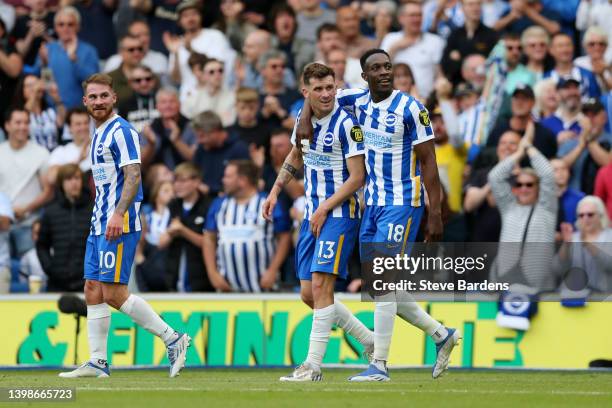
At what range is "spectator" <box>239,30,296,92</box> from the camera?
733 inches

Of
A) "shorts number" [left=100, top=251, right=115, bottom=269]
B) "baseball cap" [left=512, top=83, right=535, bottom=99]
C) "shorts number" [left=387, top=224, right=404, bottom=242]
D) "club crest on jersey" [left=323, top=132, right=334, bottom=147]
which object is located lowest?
"shorts number" [left=100, top=251, right=115, bottom=269]

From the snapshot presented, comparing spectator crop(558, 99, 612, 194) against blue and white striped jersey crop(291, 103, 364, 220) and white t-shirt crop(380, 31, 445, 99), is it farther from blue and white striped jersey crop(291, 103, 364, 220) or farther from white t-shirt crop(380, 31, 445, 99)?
blue and white striped jersey crop(291, 103, 364, 220)

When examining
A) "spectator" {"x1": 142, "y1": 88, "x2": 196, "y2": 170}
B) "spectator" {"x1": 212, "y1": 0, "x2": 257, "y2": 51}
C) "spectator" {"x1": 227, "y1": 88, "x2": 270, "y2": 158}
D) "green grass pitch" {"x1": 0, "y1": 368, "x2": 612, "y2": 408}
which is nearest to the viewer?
"green grass pitch" {"x1": 0, "y1": 368, "x2": 612, "y2": 408}

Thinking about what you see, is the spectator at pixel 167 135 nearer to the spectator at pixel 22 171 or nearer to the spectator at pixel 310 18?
the spectator at pixel 22 171

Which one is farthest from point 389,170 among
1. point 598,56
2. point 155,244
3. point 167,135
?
point 167,135

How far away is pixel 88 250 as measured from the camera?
38.8 ft

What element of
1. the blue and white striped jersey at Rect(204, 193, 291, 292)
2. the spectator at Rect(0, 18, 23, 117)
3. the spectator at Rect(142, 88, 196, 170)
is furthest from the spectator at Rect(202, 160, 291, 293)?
the spectator at Rect(0, 18, 23, 117)

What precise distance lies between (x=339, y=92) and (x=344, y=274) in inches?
59.4

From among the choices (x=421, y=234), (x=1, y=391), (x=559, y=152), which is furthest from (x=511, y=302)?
(x=1, y=391)

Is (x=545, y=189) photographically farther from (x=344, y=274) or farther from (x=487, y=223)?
(x=344, y=274)

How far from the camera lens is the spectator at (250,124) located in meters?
17.3

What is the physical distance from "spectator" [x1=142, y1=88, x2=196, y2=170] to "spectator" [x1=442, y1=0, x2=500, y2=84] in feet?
11.1

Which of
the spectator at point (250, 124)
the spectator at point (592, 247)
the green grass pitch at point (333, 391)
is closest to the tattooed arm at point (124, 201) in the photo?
the green grass pitch at point (333, 391)

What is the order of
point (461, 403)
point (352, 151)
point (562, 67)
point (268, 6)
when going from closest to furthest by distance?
point (461, 403)
point (352, 151)
point (562, 67)
point (268, 6)
